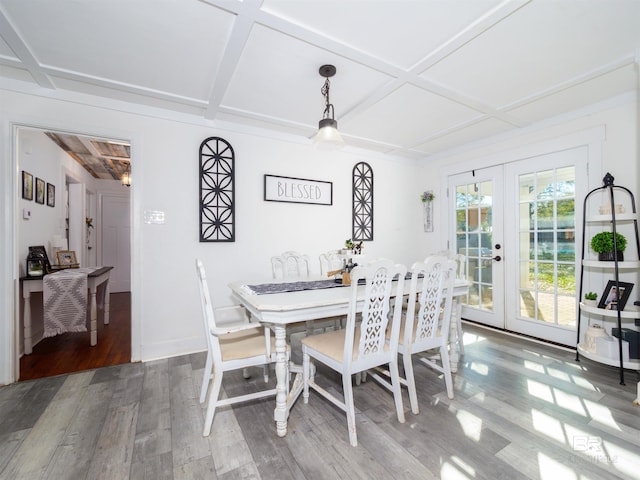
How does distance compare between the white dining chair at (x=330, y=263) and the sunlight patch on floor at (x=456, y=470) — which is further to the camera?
the white dining chair at (x=330, y=263)

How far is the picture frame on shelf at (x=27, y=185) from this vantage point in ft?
9.55

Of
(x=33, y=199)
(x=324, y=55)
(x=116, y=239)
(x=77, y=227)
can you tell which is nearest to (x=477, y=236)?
(x=324, y=55)

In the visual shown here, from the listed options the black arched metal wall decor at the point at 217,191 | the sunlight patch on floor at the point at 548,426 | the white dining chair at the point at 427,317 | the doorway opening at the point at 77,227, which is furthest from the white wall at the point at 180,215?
the sunlight patch on floor at the point at 548,426

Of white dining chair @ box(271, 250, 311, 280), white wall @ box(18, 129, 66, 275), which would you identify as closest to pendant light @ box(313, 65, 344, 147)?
white dining chair @ box(271, 250, 311, 280)

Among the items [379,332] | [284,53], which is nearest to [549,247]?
[379,332]

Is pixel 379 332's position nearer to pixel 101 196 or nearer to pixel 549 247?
pixel 549 247

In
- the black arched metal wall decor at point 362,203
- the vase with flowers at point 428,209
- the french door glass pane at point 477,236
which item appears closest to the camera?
the french door glass pane at point 477,236

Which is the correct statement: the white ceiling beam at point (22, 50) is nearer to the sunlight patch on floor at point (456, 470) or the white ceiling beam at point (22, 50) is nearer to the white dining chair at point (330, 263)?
the white dining chair at point (330, 263)

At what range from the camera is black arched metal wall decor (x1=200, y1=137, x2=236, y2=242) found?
303cm

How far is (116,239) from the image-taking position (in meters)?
6.18

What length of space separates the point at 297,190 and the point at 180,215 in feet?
4.37

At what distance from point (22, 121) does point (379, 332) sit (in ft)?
10.3

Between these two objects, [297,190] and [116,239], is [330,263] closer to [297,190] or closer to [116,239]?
[297,190]

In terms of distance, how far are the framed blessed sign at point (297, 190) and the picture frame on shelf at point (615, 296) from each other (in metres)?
2.83
